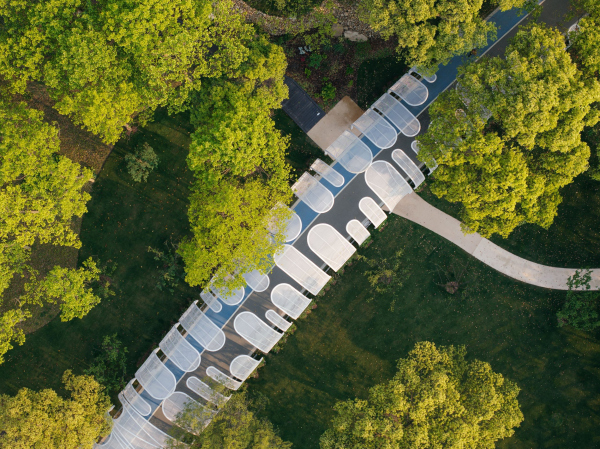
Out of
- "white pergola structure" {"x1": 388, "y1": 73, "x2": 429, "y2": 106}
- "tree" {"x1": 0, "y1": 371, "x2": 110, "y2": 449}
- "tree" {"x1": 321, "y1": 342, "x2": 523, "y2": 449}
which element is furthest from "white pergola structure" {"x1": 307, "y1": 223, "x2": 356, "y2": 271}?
"tree" {"x1": 0, "y1": 371, "x2": 110, "y2": 449}

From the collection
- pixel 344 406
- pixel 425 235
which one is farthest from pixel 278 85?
pixel 344 406

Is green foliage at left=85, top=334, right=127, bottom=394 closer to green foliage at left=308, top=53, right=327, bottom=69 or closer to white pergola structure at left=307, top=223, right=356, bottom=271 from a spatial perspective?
white pergola structure at left=307, top=223, right=356, bottom=271

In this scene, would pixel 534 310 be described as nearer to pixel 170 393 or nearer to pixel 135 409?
pixel 170 393

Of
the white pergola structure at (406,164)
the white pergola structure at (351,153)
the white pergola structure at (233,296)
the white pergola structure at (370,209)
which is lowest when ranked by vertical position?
the white pergola structure at (233,296)

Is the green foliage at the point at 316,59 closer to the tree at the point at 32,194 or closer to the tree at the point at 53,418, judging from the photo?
the tree at the point at 32,194

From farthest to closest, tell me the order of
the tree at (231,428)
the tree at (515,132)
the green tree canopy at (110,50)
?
1. the tree at (231,428)
2. the green tree canopy at (110,50)
3. the tree at (515,132)

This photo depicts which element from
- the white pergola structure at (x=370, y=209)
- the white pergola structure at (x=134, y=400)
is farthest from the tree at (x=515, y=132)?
the white pergola structure at (x=134, y=400)

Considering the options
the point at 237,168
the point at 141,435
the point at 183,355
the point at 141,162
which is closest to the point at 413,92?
the point at 237,168
